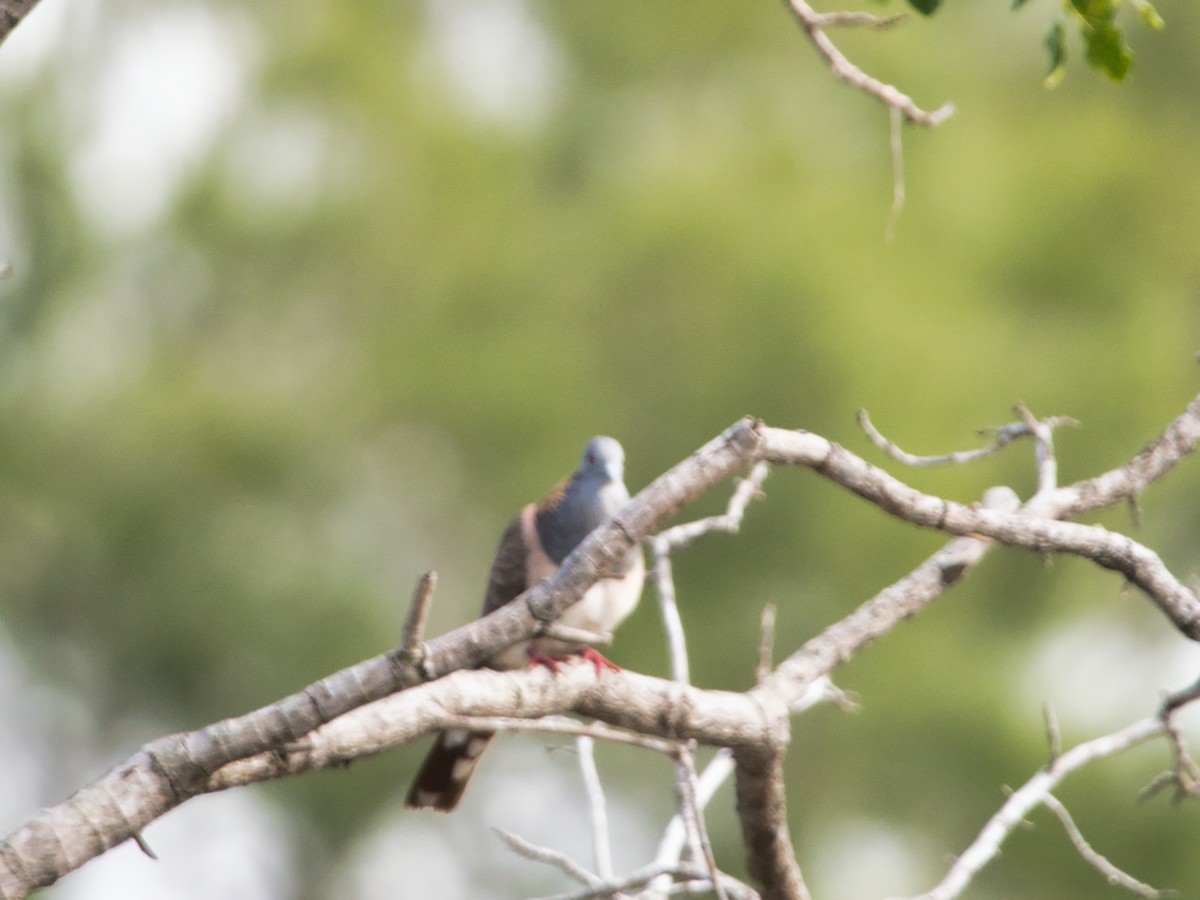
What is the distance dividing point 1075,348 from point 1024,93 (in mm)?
3275

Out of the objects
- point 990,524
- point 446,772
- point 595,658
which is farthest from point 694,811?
point 446,772

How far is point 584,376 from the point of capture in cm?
991

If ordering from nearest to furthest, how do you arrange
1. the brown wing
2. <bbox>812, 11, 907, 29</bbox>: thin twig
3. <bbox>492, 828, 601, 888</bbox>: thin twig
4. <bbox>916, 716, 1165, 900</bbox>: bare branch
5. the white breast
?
<bbox>812, 11, 907, 29</bbox>: thin twig < <bbox>492, 828, 601, 888</bbox>: thin twig < <bbox>916, 716, 1165, 900</bbox>: bare branch < the white breast < the brown wing

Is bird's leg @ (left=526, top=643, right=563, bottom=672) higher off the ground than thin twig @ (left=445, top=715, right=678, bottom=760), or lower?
higher

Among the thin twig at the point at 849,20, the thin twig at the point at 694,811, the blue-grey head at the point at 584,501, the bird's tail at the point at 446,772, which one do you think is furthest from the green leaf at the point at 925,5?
the bird's tail at the point at 446,772

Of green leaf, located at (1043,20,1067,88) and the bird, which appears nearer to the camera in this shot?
green leaf, located at (1043,20,1067,88)

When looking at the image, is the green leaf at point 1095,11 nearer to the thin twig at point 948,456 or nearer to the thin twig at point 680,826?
the thin twig at point 948,456

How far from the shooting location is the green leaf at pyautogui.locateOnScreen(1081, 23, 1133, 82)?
7.53 feet

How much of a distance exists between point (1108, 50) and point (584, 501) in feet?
6.17

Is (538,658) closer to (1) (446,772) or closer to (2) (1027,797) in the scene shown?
(1) (446,772)

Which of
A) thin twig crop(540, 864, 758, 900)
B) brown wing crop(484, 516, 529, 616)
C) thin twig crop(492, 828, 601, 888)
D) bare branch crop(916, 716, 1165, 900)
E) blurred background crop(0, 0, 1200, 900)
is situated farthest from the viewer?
blurred background crop(0, 0, 1200, 900)

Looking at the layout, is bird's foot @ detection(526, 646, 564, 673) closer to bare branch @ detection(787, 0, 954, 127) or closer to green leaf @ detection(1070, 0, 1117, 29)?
bare branch @ detection(787, 0, 954, 127)

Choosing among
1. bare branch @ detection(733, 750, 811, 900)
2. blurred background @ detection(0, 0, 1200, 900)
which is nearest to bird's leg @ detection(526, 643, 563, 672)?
bare branch @ detection(733, 750, 811, 900)

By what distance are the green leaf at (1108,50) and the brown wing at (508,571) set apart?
2.03m
